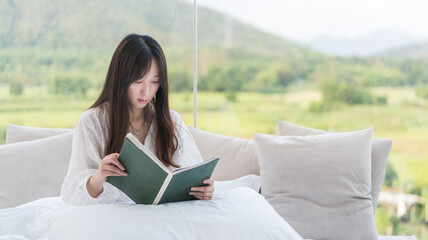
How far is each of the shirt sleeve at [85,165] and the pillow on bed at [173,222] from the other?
15cm

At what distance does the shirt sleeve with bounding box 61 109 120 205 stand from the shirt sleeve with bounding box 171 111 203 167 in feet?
1.02

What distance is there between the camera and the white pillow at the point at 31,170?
221 cm

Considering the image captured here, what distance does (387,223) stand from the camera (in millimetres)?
3422

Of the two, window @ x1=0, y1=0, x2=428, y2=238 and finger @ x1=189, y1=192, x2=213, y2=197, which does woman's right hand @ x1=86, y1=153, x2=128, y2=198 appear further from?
window @ x1=0, y1=0, x2=428, y2=238

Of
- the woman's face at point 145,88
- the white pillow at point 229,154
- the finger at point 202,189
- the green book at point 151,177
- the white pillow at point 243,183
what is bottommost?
the white pillow at point 243,183

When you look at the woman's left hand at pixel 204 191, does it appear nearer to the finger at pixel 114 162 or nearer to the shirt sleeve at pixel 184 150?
the finger at pixel 114 162

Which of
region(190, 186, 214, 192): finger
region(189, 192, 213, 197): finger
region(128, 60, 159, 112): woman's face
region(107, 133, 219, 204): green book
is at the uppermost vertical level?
region(128, 60, 159, 112): woman's face

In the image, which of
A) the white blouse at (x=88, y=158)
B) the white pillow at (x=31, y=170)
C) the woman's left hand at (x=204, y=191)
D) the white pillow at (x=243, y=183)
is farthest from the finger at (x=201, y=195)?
the white pillow at (x=31, y=170)

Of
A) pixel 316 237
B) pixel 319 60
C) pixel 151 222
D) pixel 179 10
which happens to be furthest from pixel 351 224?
pixel 179 10

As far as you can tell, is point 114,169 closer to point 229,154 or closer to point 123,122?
point 123,122

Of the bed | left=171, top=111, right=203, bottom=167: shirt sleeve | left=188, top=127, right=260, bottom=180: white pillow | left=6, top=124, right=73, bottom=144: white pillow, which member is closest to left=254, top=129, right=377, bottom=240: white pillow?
the bed

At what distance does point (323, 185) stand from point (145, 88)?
2.74 ft

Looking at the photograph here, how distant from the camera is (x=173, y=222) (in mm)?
1382

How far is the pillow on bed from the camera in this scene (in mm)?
1349
